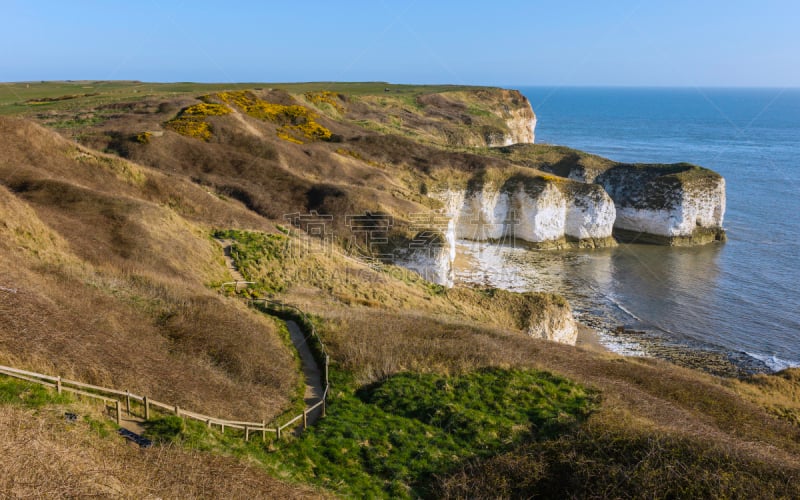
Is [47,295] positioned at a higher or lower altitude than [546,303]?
higher

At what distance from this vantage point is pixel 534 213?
5838 centimetres

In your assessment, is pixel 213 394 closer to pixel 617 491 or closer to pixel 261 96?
pixel 617 491

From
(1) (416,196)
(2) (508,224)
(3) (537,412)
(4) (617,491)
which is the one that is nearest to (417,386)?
(3) (537,412)

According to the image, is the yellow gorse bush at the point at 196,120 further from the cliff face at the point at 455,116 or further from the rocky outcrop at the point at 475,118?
the rocky outcrop at the point at 475,118

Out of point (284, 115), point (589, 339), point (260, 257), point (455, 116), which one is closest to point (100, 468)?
point (260, 257)

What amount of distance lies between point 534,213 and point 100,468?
174 feet

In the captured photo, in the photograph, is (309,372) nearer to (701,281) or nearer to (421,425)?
(421,425)

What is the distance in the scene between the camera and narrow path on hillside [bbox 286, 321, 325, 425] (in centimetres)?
1775

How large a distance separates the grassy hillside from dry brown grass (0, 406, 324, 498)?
0.05m

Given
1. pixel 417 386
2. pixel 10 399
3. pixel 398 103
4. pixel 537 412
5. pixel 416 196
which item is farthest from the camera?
pixel 398 103

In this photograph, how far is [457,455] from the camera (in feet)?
50.6

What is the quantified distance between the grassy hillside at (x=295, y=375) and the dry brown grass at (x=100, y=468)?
50 millimetres

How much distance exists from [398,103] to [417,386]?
97728 millimetres

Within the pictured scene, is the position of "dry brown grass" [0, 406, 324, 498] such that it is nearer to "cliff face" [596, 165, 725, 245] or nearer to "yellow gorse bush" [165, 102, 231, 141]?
"yellow gorse bush" [165, 102, 231, 141]
